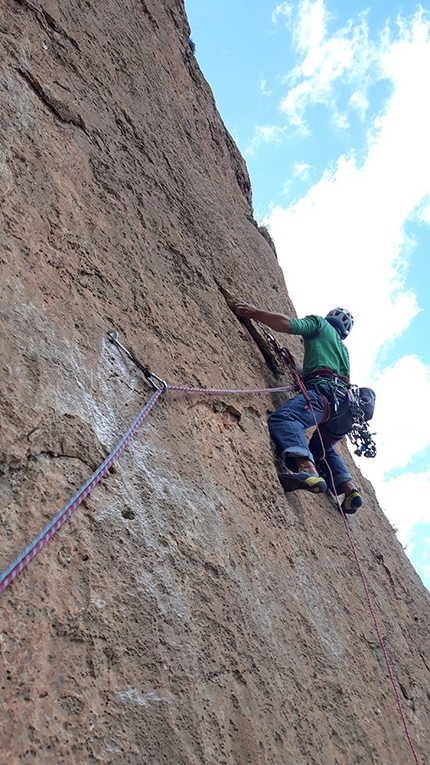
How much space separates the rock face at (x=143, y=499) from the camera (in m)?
1.65

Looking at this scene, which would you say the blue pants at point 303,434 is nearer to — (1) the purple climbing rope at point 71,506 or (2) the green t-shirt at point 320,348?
(2) the green t-shirt at point 320,348

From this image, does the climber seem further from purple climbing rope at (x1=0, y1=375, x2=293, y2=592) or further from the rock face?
purple climbing rope at (x1=0, y1=375, x2=293, y2=592)

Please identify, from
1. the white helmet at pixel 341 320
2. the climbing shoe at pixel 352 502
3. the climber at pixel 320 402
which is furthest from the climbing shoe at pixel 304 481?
the white helmet at pixel 341 320

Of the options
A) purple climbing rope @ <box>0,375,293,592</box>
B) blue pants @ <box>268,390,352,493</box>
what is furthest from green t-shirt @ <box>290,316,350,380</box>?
purple climbing rope @ <box>0,375,293,592</box>

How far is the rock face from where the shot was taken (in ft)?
5.42

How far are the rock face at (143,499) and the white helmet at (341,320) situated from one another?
87 cm

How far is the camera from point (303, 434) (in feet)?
12.0

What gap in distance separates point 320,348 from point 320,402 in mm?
475

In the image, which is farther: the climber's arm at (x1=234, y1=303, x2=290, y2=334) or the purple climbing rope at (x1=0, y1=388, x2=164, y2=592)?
the climber's arm at (x1=234, y1=303, x2=290, y2=334)

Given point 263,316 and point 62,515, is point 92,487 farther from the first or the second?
point 263,316

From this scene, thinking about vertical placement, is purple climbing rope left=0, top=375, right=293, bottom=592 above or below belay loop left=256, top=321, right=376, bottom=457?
below

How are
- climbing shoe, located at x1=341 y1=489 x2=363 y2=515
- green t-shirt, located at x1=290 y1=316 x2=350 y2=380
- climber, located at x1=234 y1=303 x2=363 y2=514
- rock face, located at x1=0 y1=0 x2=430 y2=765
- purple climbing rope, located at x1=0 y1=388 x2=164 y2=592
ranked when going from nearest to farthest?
purple climbing rope, located at x1=0 y1=388 x2=164 y2=592
rock face, located at x1=0 y1=0 x2=430 y2=765
climber, located at x1=234 y1=303 x2=363 y2=514
climbing shoe, located at x1=341 y1=489 x2=363 y2=515
green t-shirt, located at x1=290 y1=316 x2=350 y2=380

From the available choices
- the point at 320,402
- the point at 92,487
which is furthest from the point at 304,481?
the point at 92,487

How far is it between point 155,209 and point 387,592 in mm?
3178
